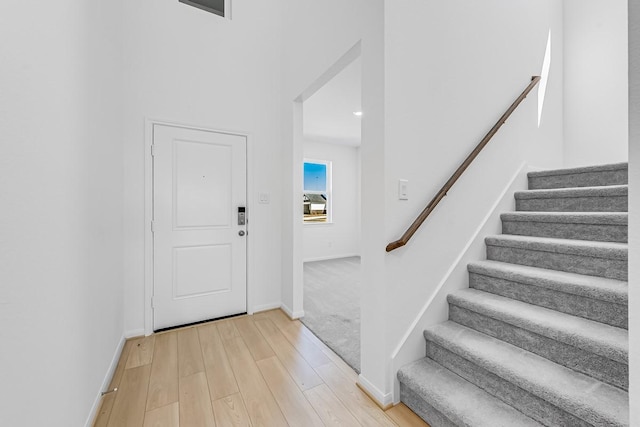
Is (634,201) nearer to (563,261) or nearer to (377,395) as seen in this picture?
(563,261)

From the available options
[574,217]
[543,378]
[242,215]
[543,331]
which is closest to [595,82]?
[574,217]

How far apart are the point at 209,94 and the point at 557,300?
328 centimetres

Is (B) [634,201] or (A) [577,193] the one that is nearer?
(B) [634,201]

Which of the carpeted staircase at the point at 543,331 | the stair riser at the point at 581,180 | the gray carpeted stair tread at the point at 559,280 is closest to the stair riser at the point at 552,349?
the carpeted staircase at the point at 543,331

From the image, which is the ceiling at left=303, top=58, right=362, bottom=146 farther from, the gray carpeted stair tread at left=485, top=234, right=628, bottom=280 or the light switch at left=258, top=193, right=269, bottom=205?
the gray carpeted stair tread at left=485, top=234, right=628, bottom=280

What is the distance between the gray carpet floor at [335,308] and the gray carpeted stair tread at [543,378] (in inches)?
30.8

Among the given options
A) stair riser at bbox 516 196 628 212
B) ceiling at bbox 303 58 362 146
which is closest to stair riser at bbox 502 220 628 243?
stair riser at bbox 516 196 628 212

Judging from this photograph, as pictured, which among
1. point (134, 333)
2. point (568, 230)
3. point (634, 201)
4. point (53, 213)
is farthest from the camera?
point (134, 333)

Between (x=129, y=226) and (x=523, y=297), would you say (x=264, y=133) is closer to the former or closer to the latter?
(x=129, y=226)

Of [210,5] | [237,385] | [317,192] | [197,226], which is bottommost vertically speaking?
[237,385]

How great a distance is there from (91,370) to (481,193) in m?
2.87

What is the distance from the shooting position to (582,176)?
2170 millimetres

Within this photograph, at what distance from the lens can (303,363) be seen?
79.7 inches

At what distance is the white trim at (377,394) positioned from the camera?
5.21ft
